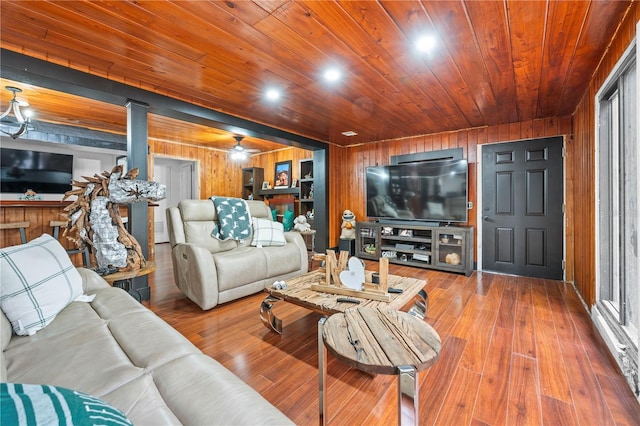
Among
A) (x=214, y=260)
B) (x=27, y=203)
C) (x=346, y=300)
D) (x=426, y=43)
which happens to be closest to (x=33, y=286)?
(x=214, y=260)

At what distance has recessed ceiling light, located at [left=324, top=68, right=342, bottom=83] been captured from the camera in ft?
7.77

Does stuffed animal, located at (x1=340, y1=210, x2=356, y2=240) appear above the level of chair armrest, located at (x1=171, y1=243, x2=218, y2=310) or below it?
above

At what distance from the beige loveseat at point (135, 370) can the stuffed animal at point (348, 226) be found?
403 centimetres

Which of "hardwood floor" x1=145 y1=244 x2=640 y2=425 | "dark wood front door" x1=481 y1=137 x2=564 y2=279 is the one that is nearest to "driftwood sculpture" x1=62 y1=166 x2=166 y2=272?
"hardwood floor" x1=145 y1=244 x2=640 y2=425

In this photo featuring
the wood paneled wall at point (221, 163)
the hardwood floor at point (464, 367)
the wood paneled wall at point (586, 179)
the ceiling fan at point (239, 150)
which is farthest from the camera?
the wood paneled wall at point (221, 163)

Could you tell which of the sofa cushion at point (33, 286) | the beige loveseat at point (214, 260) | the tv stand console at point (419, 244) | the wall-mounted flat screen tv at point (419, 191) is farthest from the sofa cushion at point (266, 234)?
the wall-mounted flat screen tv at point (419, 191)

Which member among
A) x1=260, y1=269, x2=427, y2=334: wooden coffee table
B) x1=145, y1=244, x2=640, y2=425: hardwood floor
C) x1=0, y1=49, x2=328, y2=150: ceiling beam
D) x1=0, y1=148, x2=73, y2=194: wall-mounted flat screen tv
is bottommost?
x1=145, y1=244, x2=640, y2=425: hardwood floor

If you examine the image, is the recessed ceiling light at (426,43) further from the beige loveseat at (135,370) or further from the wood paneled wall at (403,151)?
the wood paneled wall at (403,151)

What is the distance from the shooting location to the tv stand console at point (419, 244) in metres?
3.89

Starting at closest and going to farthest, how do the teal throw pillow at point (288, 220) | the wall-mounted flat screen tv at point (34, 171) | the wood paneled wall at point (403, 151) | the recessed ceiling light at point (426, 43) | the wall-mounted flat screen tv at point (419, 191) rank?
the recessed ceiling light at point (426, 43)
the wood paneled wall at point (403, 151)
the wall-mounted flat screen tv at point (419, 191)
the wall-mounted flat screen tv at point (34, 171)
the teal throw pillow at point (288, 220)

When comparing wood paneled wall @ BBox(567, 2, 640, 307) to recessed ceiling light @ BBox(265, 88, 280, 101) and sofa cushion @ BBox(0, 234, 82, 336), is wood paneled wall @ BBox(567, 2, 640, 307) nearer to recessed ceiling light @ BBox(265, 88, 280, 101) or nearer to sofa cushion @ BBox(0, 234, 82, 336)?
recessed ceiling light @ BBox(265, 88, 280, 101)

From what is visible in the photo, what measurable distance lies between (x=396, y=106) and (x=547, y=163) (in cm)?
217

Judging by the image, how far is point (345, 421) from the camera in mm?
1282

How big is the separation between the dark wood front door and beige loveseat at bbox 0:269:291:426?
4144mm
